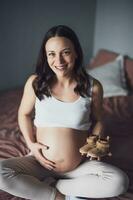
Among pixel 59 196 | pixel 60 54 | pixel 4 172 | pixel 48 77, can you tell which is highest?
pixel 60 54

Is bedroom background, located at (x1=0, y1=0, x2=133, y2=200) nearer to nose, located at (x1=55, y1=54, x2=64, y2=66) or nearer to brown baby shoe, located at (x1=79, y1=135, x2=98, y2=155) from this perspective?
brown baby shoe, located at (x1=79, y1=135, x2=98, y2=155)

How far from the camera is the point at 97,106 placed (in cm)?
141

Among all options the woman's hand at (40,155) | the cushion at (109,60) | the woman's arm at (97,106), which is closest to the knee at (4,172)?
the woman's hand at (40,155)

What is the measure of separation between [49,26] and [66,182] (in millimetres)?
1541

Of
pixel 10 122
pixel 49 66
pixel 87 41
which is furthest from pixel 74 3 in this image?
pixel 49 66

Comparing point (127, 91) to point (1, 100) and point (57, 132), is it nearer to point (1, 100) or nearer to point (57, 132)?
point (1, 100)

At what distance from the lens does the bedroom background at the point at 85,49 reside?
6.14 feet

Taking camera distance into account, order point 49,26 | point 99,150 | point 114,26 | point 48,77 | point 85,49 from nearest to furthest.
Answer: point 99,150 → point 48,77 → point 49,26 → point 114,26 → point 85,49

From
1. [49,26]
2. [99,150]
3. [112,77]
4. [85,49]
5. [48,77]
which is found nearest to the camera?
[99,150]

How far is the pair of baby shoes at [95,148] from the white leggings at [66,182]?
0.27 feet

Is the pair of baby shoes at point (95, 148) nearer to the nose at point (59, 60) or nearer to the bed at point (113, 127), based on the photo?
the bed at point (113, 127)

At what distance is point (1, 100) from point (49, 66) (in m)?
0.97

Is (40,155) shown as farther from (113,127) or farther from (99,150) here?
(113,127)

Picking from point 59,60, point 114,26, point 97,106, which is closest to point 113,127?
point 97,106
